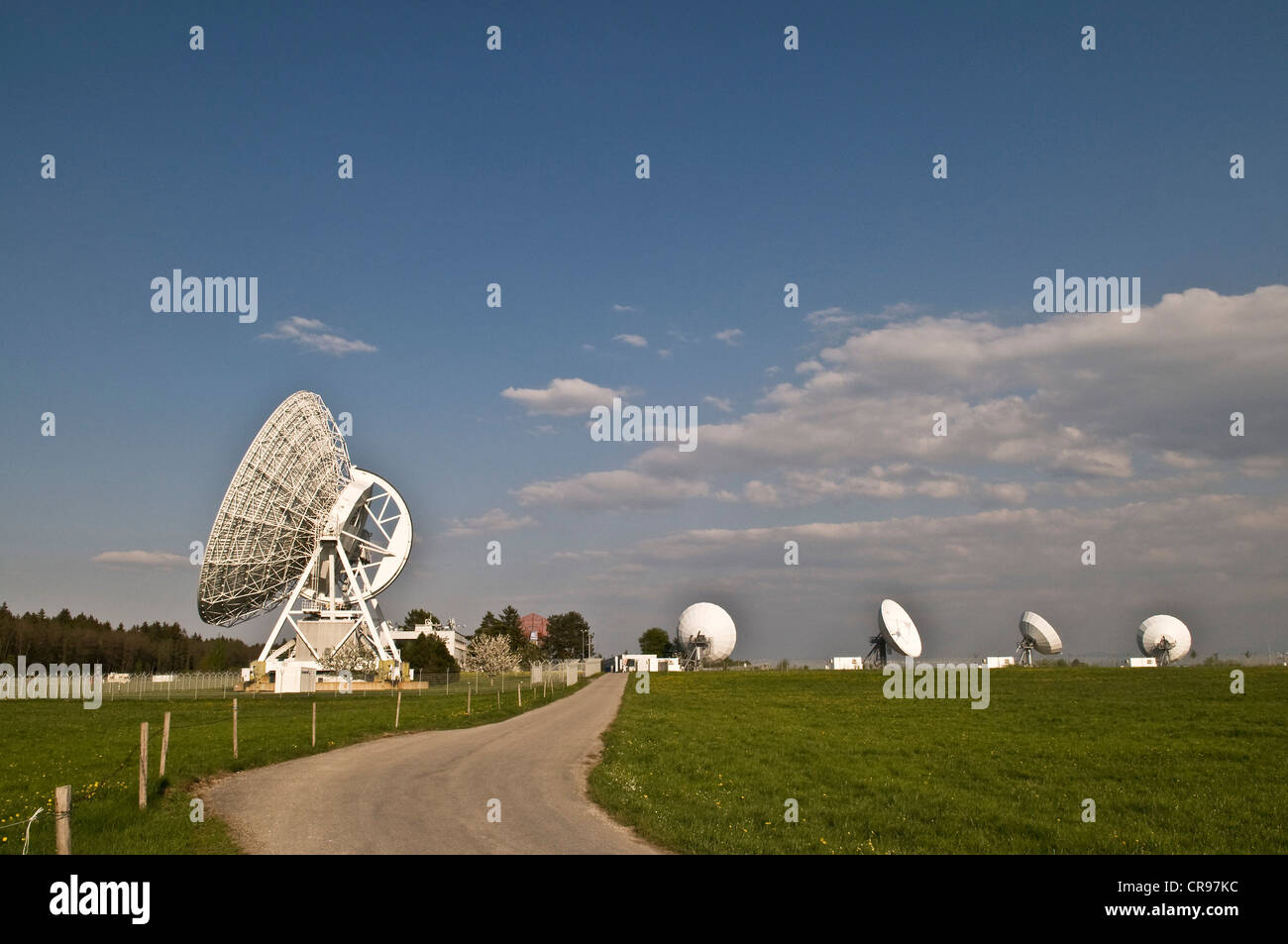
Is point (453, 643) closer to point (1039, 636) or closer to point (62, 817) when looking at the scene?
point (1039, 636)

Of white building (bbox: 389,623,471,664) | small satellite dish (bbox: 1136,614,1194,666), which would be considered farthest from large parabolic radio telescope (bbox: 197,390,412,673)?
small satellite dish (bbox: 1136,614,1194,666)

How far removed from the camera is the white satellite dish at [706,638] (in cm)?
11212

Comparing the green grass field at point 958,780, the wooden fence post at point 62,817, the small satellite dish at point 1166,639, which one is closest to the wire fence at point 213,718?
the wooden fence post at point 62,817

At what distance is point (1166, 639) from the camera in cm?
9931

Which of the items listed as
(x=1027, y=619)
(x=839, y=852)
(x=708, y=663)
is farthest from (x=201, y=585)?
(x=1027, y=619)

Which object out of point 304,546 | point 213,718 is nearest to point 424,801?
point 213,718

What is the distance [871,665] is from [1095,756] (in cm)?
8182

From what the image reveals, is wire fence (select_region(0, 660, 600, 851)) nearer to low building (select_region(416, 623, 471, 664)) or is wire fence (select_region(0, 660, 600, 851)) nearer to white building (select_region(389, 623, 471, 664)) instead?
white building (select_region(389, 623, 471, 664))

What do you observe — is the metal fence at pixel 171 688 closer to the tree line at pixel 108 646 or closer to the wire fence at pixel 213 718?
the wire fence at pixel 213 718

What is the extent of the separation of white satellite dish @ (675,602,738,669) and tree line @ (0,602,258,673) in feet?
233

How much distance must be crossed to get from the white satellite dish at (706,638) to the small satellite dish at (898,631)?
2462cm

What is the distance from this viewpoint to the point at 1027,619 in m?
100
